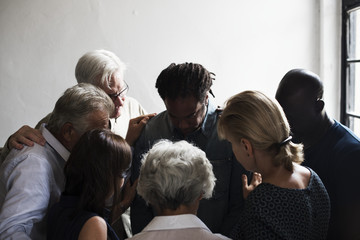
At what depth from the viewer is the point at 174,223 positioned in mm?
1454

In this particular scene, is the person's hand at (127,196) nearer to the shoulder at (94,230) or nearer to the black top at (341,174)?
the shoulder at (94,230)

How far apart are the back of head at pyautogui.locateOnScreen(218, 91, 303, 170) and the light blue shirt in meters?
0.78

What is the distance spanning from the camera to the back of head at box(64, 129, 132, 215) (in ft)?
5.22

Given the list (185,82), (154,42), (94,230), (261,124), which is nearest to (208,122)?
(185,82)

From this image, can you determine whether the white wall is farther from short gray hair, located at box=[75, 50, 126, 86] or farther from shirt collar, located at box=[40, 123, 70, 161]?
shirt collar, located at box=[40, 123, 70, 161]

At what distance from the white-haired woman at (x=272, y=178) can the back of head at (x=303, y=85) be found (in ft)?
1.50

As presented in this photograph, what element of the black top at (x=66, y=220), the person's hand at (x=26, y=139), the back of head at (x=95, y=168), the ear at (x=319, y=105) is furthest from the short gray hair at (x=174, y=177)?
the ear at (x=319, y=105)

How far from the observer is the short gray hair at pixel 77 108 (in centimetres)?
184

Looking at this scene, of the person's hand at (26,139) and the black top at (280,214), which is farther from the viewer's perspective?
the person's hand at (26,139)

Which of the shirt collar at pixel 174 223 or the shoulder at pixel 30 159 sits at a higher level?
the shoulder at pixel 30 159

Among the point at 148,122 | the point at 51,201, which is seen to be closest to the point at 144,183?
the point at 51,201

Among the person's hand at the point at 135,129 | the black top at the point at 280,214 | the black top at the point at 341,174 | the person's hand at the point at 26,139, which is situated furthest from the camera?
the person's hand at the point at 135,129

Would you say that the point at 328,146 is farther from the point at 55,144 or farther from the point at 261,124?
the point at 55,144

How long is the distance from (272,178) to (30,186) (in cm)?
92
